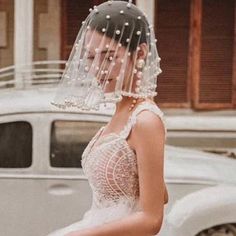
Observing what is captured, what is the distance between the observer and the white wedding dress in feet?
10.0

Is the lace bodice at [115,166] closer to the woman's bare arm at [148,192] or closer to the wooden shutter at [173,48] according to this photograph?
the woman's bare arm at [148,192]

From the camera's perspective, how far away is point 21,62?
1590 centimetres

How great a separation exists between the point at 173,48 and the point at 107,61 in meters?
13.6

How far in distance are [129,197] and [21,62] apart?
12.9 metres

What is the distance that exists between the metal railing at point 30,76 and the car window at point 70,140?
4.42 feet

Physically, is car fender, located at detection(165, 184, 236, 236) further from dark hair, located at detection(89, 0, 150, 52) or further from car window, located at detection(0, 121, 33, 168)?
dark hair, located at detection(89, 0, 150, 52)

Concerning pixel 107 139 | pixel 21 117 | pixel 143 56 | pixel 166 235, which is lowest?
pixel 166 235

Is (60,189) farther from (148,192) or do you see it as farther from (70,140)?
(148,192)

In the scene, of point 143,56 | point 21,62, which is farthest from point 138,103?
point 21,62

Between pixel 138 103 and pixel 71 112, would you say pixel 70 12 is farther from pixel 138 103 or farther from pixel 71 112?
pixel 138 103

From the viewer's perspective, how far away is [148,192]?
2.95 m

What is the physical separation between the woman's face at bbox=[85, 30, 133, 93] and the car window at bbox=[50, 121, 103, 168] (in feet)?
11.3

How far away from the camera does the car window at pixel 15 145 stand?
21.4 ft

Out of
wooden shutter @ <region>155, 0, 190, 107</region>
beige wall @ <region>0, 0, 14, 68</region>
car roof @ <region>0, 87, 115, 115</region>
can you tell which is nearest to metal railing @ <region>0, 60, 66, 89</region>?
car roof @ <region>0, 87, 115, 115</region>
